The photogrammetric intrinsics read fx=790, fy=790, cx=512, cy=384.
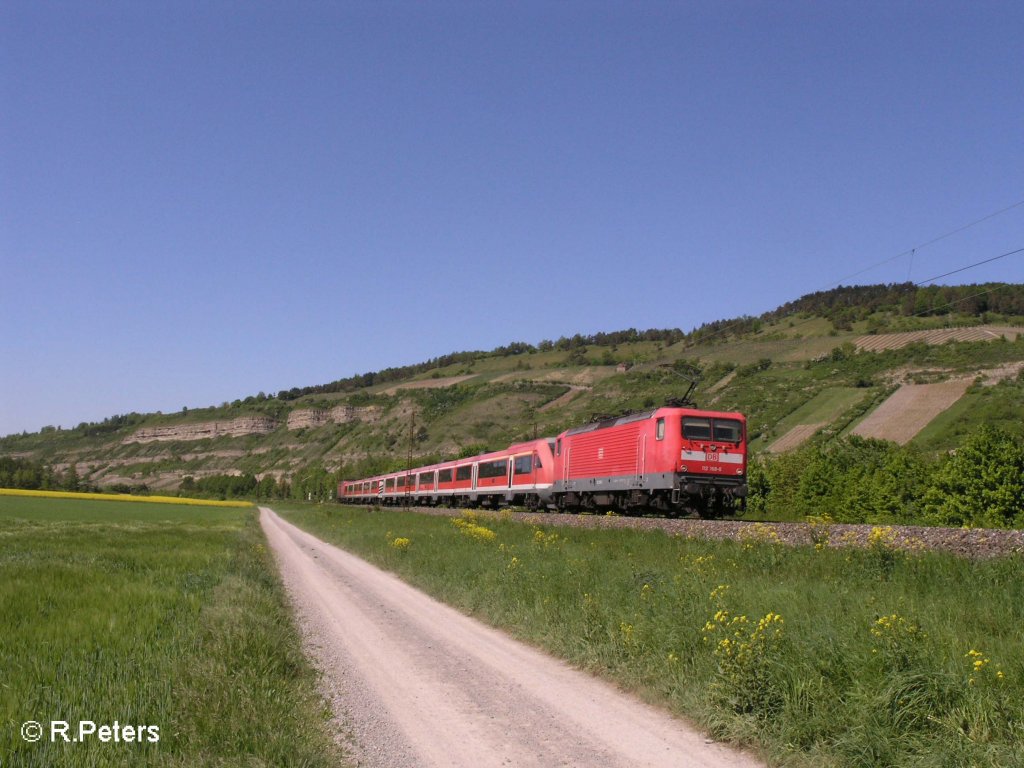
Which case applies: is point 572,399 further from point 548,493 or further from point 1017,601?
point 1017,601

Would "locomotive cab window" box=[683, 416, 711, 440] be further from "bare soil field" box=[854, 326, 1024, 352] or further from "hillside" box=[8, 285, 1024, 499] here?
"bare soil field" box=[854, 326, 1024, 352]

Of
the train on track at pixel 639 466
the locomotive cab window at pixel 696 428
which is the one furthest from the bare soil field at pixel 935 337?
the locomotive cab window at pixel 696 428

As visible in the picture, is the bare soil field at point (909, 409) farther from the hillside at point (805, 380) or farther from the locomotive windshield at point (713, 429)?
the locomotive windshield at point (713, 429)

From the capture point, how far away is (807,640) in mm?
8109

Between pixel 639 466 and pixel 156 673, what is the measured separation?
25069 mm

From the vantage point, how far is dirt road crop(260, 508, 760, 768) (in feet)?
24.1

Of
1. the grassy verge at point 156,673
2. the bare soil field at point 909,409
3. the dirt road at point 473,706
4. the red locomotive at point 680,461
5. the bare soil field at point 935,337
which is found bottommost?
the dirt road at point 473,706

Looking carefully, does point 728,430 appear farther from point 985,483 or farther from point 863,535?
point 985,483

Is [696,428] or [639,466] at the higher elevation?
[696,428]

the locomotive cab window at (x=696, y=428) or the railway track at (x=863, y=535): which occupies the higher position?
the locomotive cab window at (x=696, y=428)

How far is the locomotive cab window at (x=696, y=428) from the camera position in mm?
29156

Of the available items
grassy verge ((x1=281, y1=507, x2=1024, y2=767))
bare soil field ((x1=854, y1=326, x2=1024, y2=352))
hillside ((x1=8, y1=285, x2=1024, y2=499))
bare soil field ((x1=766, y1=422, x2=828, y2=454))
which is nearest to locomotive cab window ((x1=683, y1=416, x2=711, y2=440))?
grassy verge ((x1=281, y1=507, x2=1024, y2=767))

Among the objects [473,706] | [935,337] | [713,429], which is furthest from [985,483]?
[935,337]

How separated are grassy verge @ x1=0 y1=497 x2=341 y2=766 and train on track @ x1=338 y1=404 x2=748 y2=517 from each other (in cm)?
1650
